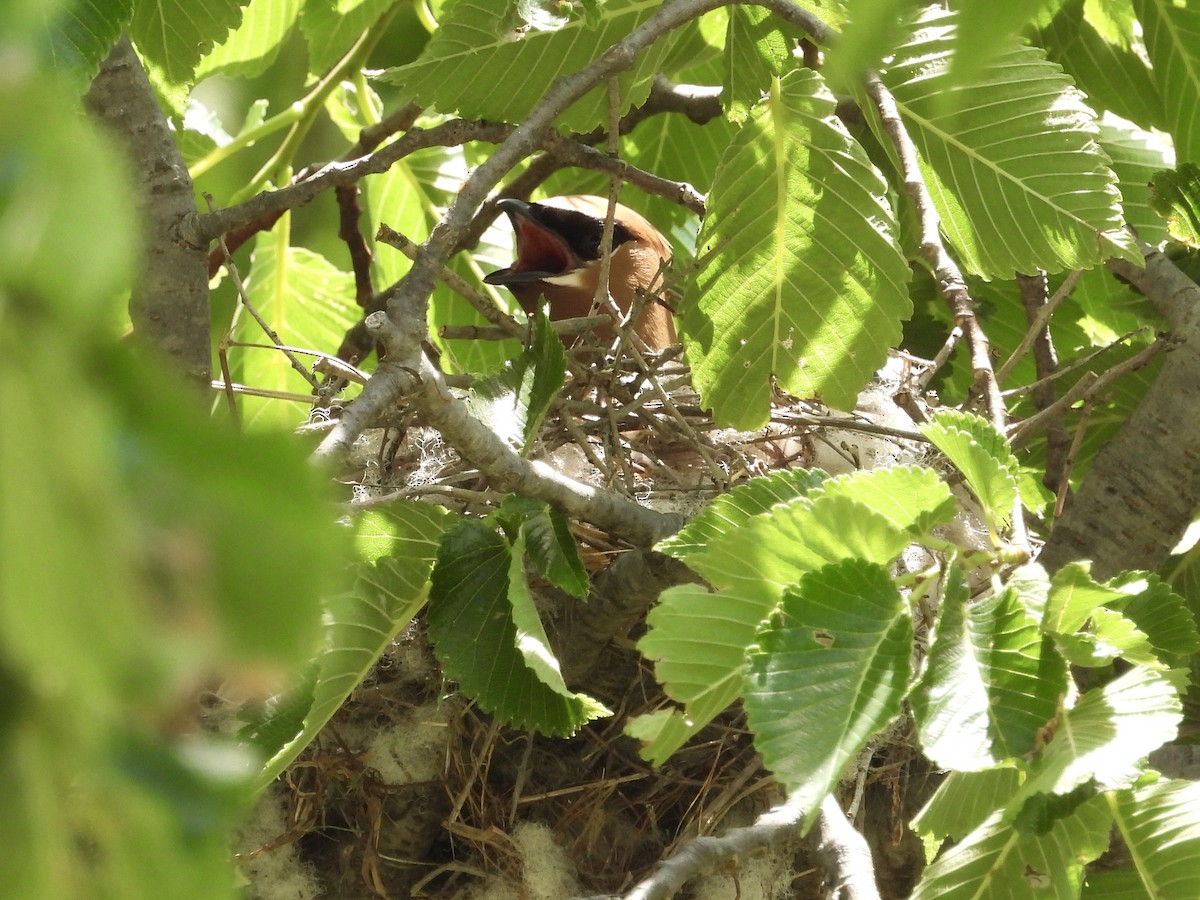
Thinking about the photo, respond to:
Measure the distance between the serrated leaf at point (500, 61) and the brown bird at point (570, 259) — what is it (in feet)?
2.74

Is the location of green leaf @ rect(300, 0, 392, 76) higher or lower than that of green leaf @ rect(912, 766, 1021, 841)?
higher

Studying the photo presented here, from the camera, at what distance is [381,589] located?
1.40 m

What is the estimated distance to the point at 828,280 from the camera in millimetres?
1561

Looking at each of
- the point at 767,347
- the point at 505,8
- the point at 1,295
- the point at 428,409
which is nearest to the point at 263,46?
the point at 505,8

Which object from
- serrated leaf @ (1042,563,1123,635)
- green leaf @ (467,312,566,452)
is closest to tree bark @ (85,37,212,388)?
green leaf @ (467,312,566,452)

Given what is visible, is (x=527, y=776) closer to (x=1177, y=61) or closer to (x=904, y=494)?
(x=904, y=494)

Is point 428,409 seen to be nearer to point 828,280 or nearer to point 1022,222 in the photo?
point 828,280

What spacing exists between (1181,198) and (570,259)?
4.54ft

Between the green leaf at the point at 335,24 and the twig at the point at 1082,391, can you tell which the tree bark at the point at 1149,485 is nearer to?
the twig at the point at 1082,391

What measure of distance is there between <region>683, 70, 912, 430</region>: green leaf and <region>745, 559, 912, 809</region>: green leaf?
0.70 metres

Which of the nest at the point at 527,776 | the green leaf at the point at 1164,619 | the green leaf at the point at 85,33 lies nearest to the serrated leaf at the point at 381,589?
the nest at the point at 527,776

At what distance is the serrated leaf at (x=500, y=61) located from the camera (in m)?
1.80

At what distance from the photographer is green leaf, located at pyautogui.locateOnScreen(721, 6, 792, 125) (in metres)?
1.60

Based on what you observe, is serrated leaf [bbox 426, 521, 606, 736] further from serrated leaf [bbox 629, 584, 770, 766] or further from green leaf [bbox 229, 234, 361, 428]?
green leaf [bbox 229, 234, 361, 428]
